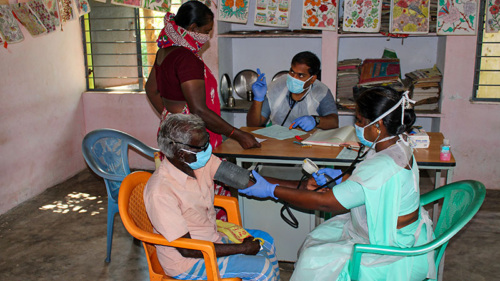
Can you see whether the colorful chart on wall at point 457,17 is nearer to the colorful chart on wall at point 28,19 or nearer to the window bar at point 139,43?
the window bar at point 139,43

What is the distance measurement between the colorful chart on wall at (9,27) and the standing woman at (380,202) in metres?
2.90

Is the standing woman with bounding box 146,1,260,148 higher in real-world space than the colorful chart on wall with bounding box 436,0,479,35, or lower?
lower

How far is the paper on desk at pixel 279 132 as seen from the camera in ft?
10.1

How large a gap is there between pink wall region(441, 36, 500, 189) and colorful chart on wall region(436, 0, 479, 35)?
0.27ft

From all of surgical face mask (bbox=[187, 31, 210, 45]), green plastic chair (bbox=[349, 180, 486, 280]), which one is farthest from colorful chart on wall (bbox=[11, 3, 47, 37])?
green plastic chair (bbox=[349, 180, 486, 280])

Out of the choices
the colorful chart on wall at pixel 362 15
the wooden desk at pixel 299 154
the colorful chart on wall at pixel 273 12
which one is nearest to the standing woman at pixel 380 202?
the wooden desk at pixel 299 154

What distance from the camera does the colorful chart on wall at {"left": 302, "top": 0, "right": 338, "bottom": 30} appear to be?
13.6 ft

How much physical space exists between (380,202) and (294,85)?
155 centimetres

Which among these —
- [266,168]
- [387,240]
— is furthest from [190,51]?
[387,240]

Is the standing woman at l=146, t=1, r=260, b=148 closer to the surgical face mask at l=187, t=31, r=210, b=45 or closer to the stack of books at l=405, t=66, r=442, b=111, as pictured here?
the surgical face mask at l=187, t=31, r=210, b=45

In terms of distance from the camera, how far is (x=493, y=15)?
13.0 ft

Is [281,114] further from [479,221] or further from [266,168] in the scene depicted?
[479,221]

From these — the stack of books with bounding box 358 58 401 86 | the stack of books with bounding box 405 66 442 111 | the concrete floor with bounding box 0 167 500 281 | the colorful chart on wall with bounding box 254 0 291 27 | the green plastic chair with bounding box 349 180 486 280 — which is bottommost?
the concrete floor with bounding box 0 167 500 281

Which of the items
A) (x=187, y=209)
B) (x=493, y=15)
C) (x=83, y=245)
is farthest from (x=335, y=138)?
(x=493, y=15)
